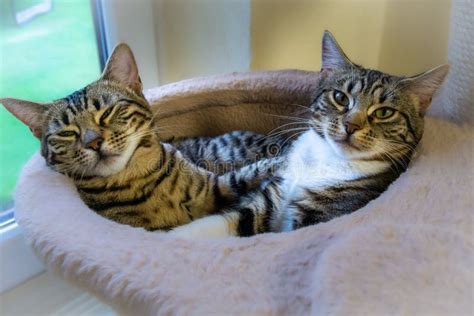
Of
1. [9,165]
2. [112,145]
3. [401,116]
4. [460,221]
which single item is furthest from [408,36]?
[9,165]

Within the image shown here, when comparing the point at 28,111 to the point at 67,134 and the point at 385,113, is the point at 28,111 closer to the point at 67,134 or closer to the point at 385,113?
the point at 67,134

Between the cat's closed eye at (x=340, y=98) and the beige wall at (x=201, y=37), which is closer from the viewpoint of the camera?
the cat's closed eye at (x=340, y=98)

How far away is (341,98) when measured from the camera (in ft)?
3.79

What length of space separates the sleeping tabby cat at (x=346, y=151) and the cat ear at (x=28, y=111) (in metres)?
0.40

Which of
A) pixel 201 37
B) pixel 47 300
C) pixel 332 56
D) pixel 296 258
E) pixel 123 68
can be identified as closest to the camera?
pixel 296 258

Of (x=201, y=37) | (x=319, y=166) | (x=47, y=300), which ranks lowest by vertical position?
(x=47, y=300)

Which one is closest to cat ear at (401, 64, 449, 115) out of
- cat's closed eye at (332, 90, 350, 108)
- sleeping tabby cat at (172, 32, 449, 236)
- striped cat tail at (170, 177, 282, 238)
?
sleeping tabby cat at (172, 32, 449, 236)

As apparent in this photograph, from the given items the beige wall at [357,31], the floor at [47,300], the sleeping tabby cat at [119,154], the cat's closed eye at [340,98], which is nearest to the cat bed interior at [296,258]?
the sleeping tabby cat at [119,154]

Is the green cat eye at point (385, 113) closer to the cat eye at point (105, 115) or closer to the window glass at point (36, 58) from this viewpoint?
the cat eye at point (105, 115)

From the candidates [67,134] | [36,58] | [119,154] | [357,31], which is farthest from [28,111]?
[357,31]

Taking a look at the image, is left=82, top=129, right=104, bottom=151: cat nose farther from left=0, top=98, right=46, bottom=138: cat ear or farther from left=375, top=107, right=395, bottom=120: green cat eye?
left=375, top=107, right=395, bottom=120: green cat eye

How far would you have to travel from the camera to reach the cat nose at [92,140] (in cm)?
99

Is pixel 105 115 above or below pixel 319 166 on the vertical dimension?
above

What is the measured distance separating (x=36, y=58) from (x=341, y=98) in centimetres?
91
